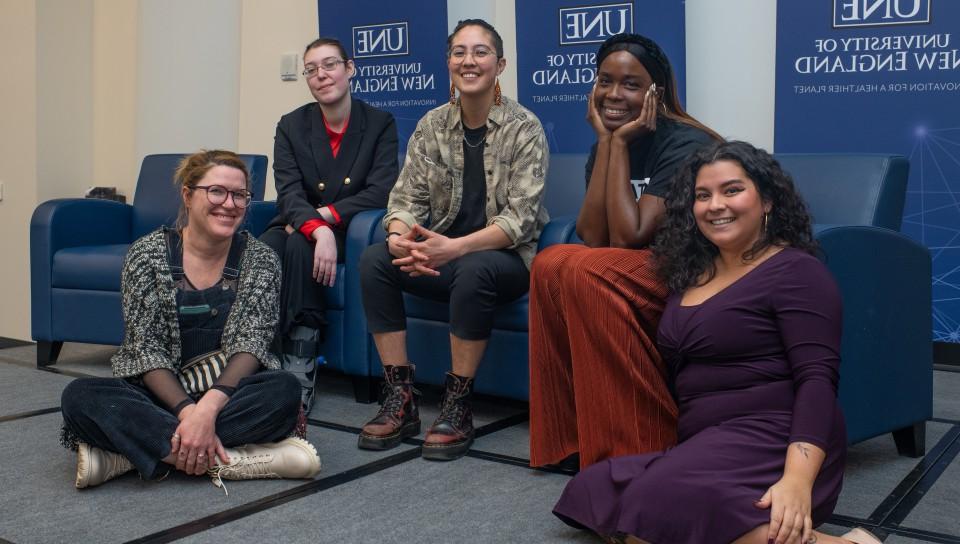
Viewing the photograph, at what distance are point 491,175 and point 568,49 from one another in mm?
1293

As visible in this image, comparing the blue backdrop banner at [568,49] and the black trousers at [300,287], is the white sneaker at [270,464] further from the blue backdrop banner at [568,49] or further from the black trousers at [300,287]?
the blue backdrop banner at [568,49]

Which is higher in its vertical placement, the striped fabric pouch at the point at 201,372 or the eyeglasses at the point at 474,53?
the eyeglasses at the point at 474,53

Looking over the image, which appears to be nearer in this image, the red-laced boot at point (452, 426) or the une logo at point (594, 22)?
the red-laced boot at point (452, 426)

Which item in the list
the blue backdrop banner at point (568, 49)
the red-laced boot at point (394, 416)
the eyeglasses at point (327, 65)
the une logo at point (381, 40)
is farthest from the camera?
the une logo at point (381, 40)

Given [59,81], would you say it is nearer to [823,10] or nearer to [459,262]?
[459,262]

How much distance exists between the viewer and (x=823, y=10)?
3.62 m

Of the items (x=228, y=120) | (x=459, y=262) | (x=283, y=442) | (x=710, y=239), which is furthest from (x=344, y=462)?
(x=228, y=120)

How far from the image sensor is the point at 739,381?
1951 millimetres

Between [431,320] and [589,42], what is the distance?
145cm

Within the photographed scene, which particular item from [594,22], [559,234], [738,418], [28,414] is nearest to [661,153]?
[559,234]

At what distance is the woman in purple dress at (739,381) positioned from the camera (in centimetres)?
178

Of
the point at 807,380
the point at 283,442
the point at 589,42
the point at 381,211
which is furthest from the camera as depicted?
the point at 589,42

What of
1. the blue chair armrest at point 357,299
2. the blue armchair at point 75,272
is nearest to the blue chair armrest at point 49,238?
the blue armchair at point 75,272

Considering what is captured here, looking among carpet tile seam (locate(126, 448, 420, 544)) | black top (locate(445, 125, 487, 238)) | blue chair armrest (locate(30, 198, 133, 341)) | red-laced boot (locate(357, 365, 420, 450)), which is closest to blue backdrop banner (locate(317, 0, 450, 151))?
blue chair armrest (locate(30, 198, 133, 341))
